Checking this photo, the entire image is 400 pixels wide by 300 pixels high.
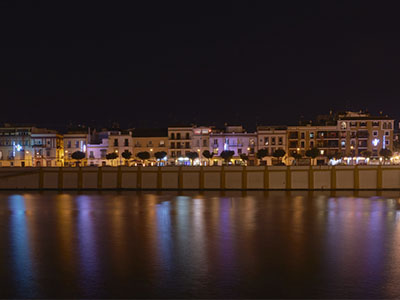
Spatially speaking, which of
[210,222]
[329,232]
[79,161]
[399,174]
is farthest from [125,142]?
[329,232]

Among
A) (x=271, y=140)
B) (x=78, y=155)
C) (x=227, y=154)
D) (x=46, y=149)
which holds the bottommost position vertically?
(x=78, y=155)

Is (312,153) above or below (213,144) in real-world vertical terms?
below

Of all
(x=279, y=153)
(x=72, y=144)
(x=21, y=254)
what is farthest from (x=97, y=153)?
(x=21, y=254)

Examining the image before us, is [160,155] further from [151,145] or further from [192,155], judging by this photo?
[151,145]

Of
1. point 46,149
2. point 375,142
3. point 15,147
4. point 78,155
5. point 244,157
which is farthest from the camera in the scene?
point 46,149

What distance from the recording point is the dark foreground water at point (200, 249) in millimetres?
18688

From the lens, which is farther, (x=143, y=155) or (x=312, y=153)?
(x=143, y=155)

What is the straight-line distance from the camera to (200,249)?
25156 mm

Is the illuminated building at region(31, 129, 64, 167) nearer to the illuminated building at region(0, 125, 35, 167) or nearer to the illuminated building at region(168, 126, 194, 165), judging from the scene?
the illuminated building at region(0, 125, 35, 167)

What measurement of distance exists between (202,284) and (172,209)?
20494 mm

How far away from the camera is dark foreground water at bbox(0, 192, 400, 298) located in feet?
61.3

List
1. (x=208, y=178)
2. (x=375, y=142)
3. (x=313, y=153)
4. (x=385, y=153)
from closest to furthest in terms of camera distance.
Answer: (x=208, y=178)
(x=385, y=153)
(x=313, y=153)
(x=375, y=142)

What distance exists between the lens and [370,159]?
73.4m

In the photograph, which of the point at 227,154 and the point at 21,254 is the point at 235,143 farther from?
the point at 21,254
